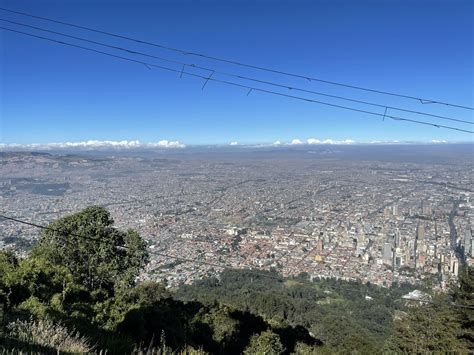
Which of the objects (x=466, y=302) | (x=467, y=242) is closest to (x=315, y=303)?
(x=466, y=302)

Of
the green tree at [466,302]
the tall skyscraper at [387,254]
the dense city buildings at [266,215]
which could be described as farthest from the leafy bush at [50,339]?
the tall skyscraper at [387,254]

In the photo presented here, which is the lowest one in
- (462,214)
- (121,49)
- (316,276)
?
(316,276)

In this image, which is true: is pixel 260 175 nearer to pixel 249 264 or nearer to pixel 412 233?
pixel 412 233

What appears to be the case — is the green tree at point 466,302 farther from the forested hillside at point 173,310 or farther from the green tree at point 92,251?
the green tree at point 92,251

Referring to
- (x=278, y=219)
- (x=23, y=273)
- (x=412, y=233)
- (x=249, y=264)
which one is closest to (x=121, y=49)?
(x=23, y=273)

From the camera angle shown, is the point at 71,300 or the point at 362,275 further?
the point at 362,275

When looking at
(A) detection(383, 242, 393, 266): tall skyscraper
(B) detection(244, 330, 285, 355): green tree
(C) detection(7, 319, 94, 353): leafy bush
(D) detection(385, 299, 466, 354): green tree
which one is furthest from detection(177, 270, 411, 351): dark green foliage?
(C) detection(7, 319, 94, 353): leafy bush
